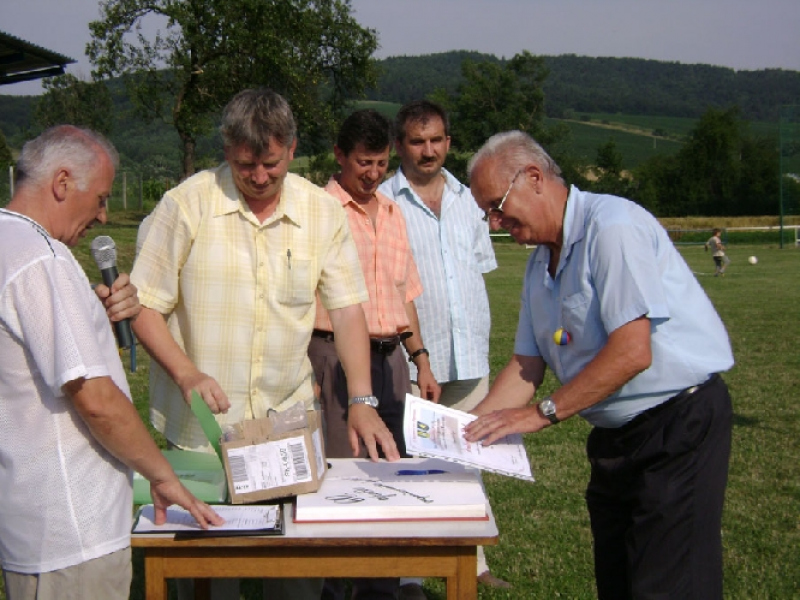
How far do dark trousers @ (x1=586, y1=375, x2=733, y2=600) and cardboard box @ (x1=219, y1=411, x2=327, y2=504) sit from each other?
1.01 metres

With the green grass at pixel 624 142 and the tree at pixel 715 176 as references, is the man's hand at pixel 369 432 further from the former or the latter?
the green grass at pixel 624 142

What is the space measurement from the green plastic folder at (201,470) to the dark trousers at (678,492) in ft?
4.11

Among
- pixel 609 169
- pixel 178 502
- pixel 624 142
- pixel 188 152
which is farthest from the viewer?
pixel 624 142

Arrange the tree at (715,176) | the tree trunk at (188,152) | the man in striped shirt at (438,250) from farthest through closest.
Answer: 1. the tree at (715,176)
2. the tree trunk at (188,152)
3. the man in striped shirt at (438,250)

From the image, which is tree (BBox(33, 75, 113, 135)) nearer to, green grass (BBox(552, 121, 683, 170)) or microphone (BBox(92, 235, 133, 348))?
microphone (BBox(92, 235, 133, 348))

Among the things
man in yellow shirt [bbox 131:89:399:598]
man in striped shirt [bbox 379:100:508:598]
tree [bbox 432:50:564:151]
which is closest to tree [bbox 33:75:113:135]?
tree [bbox 432:50:564:151]

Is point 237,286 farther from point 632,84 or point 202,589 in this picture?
point 632,84

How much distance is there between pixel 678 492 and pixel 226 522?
1350 mm

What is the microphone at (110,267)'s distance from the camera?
116 inches

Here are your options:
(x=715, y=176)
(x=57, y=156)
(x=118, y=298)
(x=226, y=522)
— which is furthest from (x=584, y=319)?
(x=715, y=176)

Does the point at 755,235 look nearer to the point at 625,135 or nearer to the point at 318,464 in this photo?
the point at 318,464

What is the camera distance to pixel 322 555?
2693 mm

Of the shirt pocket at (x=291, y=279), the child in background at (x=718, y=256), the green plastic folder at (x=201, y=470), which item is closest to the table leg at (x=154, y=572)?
the green plastic folder at (x=201, y=470)

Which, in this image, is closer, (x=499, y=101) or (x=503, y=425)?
(x=503, y=425)
